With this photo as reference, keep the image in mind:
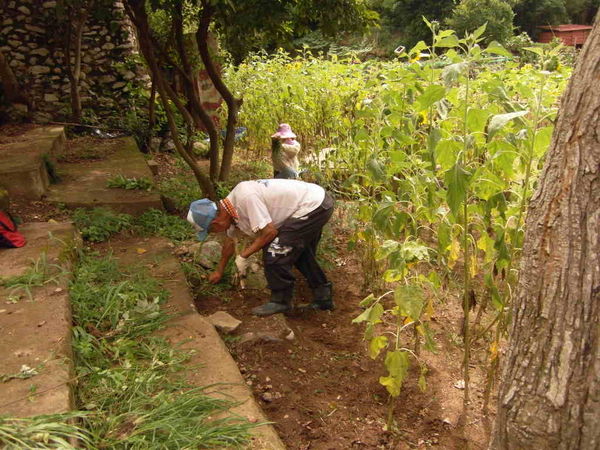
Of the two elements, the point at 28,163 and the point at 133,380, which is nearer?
the point at 133,380

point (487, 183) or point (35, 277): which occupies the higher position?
point (487, 183)

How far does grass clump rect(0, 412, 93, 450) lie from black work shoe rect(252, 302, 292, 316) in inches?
67.5

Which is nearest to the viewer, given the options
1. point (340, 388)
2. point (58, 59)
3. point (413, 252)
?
point (413, 252)

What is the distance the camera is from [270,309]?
142 inches

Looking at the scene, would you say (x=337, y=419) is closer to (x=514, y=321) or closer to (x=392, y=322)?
(x=392, y=322)

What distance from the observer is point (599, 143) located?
1.31 meters

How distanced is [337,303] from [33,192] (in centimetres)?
286

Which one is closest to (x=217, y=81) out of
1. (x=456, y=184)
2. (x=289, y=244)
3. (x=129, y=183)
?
(x=129, y=183)

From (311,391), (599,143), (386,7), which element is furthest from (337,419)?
(386,7)

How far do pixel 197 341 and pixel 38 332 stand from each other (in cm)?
77

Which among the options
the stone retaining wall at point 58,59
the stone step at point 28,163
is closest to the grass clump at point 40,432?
the stone step at point 28,163

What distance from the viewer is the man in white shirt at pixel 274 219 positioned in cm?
343

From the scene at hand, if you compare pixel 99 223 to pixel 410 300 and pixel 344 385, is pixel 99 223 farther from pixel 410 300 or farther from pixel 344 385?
pixel 410 300

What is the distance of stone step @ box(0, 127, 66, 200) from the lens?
4.68 meters
